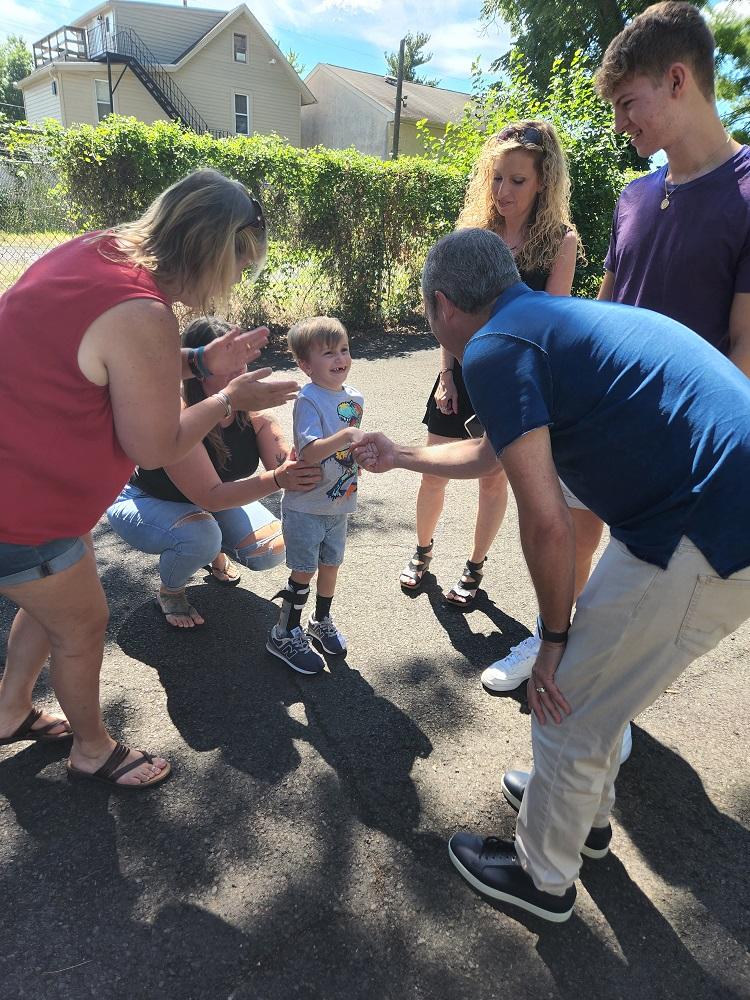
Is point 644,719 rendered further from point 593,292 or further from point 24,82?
point 24,82

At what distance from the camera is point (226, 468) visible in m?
3.05

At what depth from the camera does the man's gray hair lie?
1640 millimetres

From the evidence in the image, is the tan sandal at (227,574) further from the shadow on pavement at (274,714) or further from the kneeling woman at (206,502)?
the shadow on pavement at (274,714)

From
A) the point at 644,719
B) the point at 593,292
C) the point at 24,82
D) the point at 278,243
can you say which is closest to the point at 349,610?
the point at 644,719

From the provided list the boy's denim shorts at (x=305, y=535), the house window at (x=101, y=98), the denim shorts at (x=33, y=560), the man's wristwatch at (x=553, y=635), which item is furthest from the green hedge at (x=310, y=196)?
the house window at (x=101, y=98)

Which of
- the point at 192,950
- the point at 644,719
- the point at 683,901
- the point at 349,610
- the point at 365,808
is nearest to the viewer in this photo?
the point at 192,950

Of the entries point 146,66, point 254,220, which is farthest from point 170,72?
point 254,220

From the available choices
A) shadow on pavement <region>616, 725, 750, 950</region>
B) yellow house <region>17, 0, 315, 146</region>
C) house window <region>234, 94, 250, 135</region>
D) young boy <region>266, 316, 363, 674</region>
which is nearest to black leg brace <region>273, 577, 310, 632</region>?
young boy <region>266, 316, 363, 674</region>

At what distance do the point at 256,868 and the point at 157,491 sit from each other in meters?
1.74

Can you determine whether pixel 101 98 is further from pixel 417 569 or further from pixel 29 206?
pixel 417 569

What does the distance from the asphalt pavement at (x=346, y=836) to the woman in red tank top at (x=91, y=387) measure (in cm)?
45

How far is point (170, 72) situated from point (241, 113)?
3154mm

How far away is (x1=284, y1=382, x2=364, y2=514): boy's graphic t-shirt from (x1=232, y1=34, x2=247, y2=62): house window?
99.5ft

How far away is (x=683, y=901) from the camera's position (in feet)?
6.27
